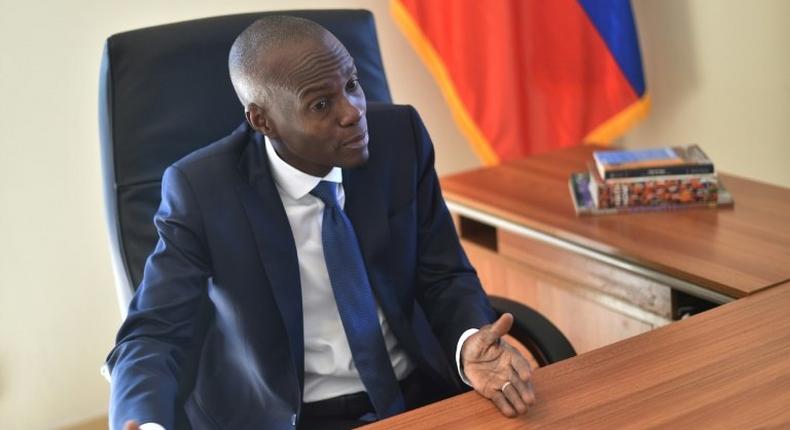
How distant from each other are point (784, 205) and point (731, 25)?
0.93 meters

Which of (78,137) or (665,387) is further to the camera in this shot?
(78,137)

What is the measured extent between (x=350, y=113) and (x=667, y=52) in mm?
1744

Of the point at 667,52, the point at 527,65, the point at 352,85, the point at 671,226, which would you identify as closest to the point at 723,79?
the point at 667,52

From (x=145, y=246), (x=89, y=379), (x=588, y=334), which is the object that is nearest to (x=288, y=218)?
(x=145, y=246)

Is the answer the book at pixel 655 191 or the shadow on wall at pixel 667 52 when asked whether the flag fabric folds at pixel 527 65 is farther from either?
the book at pixel 655 191

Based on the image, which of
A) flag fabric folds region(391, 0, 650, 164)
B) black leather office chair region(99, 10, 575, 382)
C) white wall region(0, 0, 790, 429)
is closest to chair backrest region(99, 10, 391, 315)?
black leather office chair region(99, 10, 575, 382)

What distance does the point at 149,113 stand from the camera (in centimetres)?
162

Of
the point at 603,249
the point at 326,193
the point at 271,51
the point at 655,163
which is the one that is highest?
the point at 271,51

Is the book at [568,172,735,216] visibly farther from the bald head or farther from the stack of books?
the bald head

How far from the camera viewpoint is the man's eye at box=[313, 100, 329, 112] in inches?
55.3

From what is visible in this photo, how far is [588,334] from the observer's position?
6.57 feet

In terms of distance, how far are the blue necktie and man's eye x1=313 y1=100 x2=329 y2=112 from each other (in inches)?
5.7

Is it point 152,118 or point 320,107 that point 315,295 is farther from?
point 152,118

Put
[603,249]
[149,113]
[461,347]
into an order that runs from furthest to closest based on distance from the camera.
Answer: [603,249], [149,113], [461,347]
